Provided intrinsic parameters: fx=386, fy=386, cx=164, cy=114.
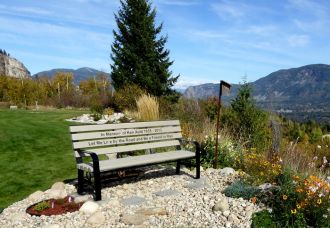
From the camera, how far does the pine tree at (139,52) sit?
21375 mm

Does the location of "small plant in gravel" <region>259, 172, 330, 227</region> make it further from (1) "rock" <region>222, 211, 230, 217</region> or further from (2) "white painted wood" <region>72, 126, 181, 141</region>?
(2) "white painted wood" <region>72, 126, 181, 141</region>

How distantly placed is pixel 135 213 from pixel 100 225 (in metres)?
0.47

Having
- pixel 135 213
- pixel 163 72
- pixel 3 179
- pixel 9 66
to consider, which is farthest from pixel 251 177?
pixel 9 66

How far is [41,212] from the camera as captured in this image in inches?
183

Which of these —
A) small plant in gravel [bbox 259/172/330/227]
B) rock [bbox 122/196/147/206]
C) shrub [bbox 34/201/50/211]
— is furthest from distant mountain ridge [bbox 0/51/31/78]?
small plant in gravel [bbox 259/172/330/227]

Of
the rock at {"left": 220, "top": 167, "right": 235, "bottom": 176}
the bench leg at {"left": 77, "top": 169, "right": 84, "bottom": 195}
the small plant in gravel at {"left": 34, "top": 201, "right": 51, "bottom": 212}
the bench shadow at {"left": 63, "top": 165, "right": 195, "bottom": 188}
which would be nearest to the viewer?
the small plant in gravel at {"left": 34, "top": 201, "right": 51, "bottom": 212}

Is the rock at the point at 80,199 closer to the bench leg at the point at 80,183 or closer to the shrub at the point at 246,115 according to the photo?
the bench leg at the point at 80,183

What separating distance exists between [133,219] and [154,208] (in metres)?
0.46

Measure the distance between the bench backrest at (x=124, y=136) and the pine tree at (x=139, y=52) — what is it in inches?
574

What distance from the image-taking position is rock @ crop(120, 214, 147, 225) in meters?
4.27

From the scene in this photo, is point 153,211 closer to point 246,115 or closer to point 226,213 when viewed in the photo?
point 226,213

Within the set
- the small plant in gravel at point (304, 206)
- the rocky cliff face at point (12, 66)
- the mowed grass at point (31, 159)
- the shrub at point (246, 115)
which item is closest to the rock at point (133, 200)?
the small plant in gravel at point (304, 206)

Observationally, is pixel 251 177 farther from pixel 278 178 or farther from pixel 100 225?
pixel 100 225

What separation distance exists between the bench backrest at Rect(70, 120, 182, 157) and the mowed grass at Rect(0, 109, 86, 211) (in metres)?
1.33
